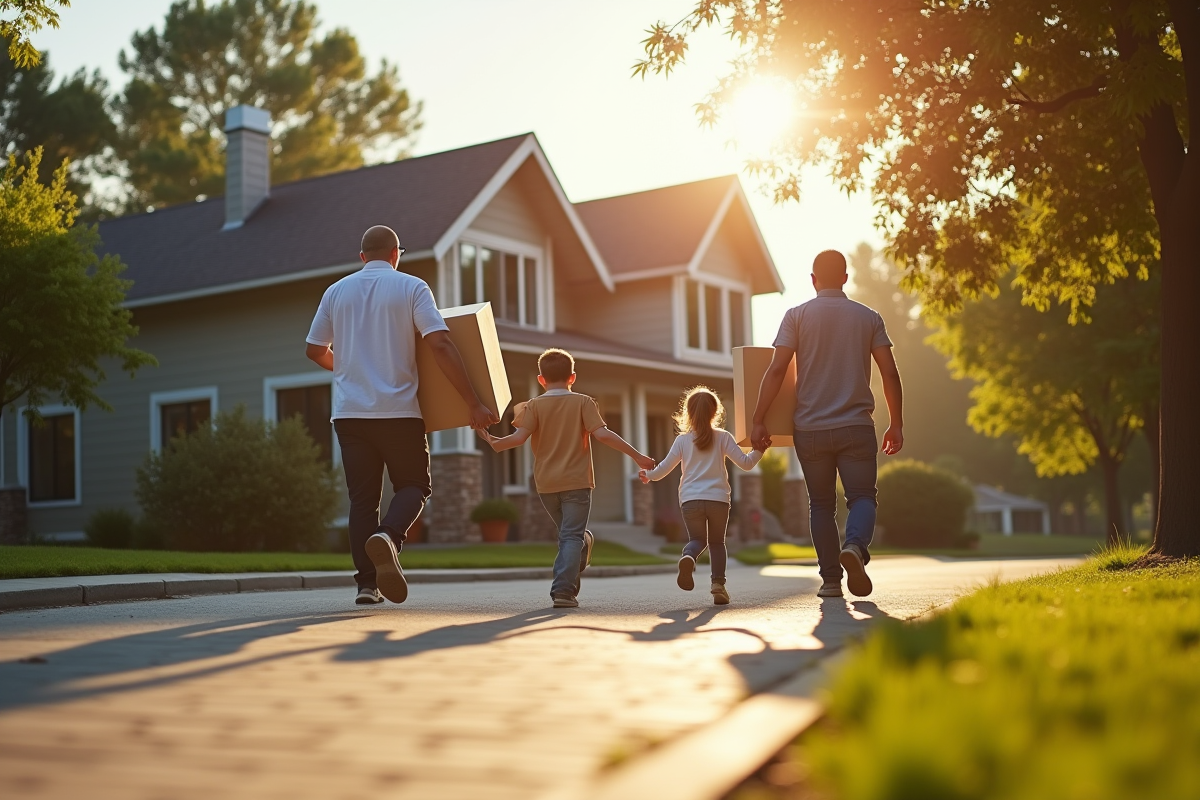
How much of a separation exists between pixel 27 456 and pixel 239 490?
11.3 m

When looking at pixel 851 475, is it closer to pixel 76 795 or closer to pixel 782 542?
Answer: pixel 76 795

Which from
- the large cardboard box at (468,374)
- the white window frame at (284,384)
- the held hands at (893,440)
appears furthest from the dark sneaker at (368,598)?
the white window frame at (284,384)

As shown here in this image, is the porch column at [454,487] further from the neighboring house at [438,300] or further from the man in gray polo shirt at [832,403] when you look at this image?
the man in gray polo shirt at [832,403]

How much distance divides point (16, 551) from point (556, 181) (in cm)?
1589

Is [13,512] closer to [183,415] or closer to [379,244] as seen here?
[183,415]

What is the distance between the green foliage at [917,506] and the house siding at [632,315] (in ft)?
26.3

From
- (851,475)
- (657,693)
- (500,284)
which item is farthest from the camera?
(500,284)

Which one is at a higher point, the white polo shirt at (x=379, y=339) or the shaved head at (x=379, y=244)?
the shaved head at (x=379, y=244)

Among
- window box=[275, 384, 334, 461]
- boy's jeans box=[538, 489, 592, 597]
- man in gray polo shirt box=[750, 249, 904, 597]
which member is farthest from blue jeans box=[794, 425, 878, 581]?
window box=[275, 384, 334, 461]

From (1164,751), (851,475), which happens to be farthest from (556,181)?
(1164,751)

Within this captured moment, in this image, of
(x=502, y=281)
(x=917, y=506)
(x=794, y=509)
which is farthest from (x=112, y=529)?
(x=917, y=506)

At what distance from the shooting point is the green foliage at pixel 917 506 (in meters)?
35.3

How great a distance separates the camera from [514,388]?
91.0ft

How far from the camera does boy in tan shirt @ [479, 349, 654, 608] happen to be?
351 inches
